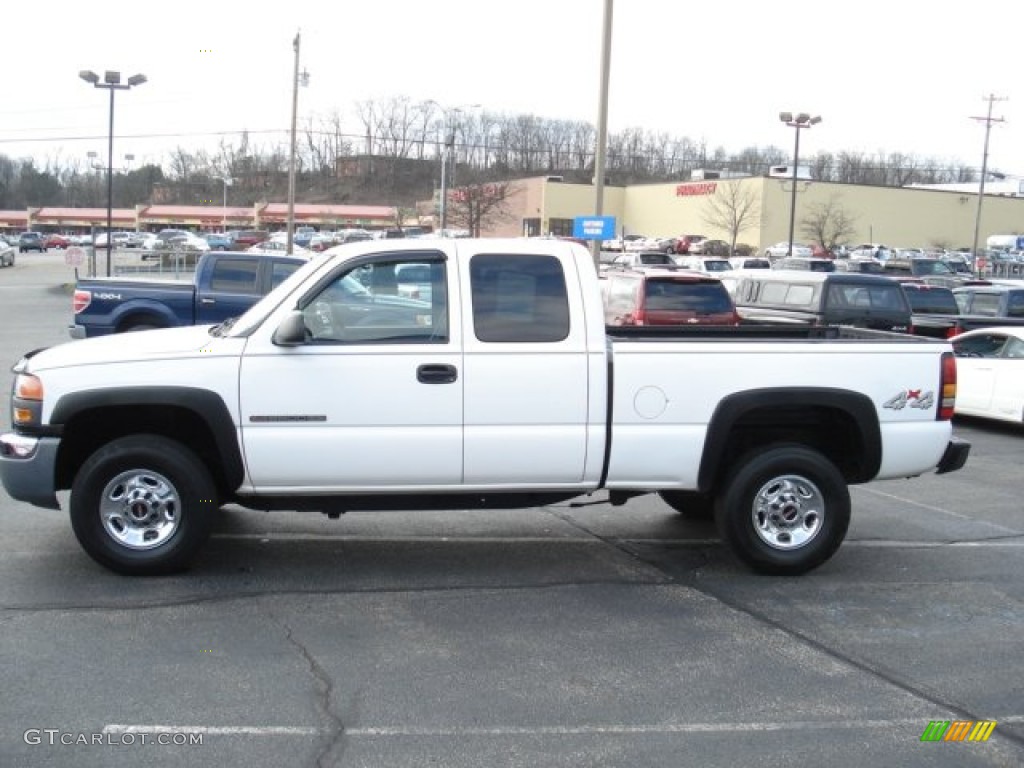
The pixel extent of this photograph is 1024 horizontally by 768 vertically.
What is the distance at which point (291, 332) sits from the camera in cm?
595

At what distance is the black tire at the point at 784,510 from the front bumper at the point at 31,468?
4.02m

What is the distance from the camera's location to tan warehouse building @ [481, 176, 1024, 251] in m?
79.1

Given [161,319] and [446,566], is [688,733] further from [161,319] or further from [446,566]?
[161,319]

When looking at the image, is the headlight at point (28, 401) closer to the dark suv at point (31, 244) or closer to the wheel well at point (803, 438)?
the wheel well at point (803, 438)

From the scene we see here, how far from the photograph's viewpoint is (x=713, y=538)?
7.76 metres

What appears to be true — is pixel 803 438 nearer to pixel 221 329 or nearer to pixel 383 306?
pixel 383 306

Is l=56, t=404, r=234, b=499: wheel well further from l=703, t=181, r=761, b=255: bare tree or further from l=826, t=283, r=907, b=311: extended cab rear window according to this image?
l=703, t=181, r=761, b=255: bare tree

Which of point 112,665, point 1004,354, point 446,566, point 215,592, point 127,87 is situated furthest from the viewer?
point 127,87

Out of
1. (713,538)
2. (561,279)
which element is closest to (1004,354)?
(713,538)

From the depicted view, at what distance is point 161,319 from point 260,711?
13299mm

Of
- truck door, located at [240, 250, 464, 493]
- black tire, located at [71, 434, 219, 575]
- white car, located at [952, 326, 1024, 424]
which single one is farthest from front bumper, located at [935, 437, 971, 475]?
white car, located at [952, 326, 1024, 424]

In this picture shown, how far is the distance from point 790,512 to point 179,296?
12680mm

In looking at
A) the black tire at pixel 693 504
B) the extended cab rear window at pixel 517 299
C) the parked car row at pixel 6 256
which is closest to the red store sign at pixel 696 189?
the parked car row at pixel 6 256

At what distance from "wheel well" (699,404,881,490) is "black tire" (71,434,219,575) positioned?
3.05 m
